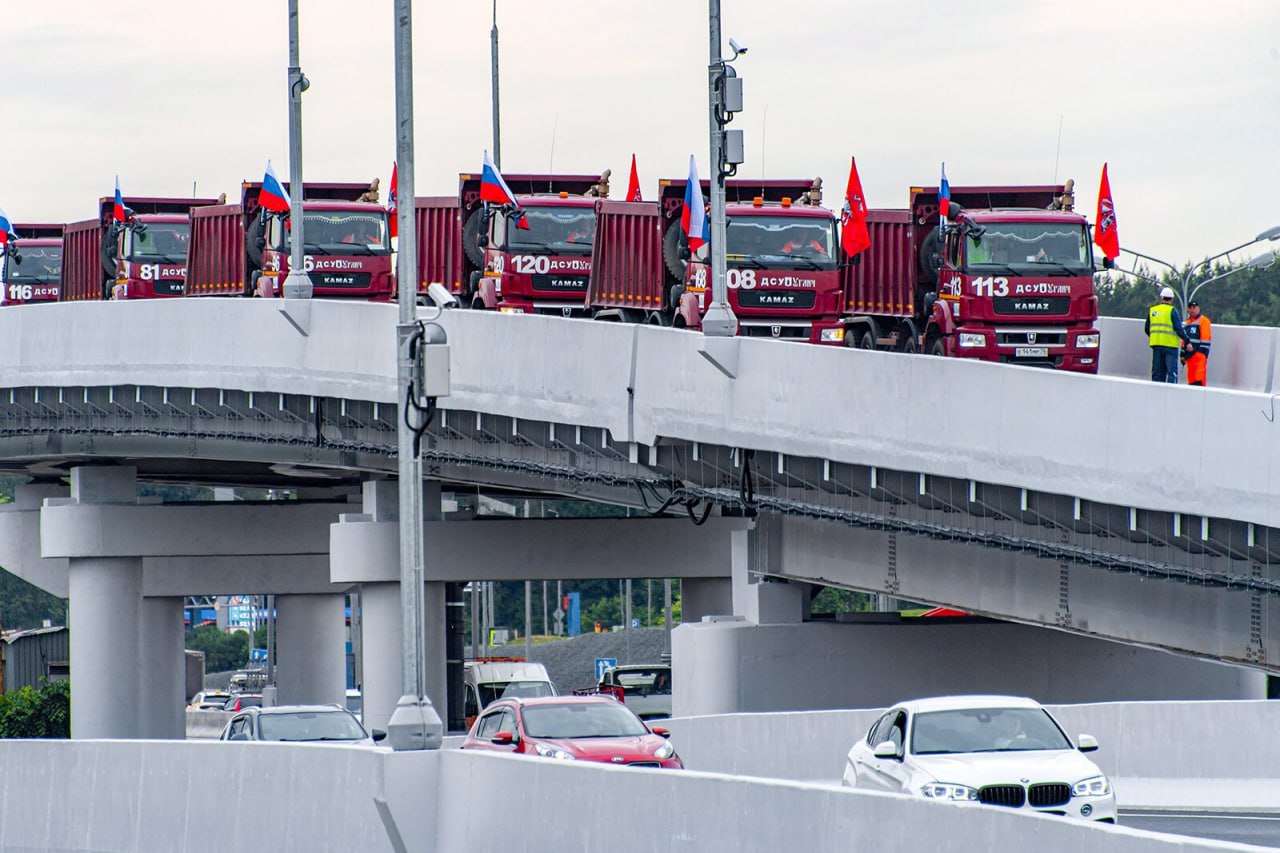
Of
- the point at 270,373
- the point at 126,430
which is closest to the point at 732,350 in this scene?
the point at 270,373

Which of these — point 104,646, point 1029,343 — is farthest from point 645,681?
point 1029,343

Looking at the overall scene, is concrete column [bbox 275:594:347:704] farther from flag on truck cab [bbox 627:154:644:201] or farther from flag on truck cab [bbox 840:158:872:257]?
flag on truck cab [bbox 840:158:872:257]

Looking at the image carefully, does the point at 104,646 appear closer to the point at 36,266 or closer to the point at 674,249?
the point at 36,266

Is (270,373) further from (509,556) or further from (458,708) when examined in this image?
(458,708)

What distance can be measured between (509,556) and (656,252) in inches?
301

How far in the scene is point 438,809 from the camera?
1717 centimetres

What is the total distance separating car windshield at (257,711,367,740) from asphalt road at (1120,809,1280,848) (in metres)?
8.43

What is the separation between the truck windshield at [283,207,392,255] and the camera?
40500mm

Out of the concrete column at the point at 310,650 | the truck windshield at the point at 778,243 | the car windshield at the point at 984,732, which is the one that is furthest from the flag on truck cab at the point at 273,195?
the car windshield at the point at 984,732

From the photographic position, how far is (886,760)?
1653 cm

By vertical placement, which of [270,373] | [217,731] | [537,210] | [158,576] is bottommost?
[217,731]

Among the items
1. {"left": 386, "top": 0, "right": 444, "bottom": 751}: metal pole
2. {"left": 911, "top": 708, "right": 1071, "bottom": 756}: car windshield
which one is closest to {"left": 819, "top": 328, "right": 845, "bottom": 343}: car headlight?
{"left": 386, "top": 0, "right": 444, "bottom": 751}: metal pole

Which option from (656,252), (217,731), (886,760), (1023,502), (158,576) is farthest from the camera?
(217,731)

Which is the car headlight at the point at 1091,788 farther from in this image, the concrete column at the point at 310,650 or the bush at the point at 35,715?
the concrete column at the point at 310,650
